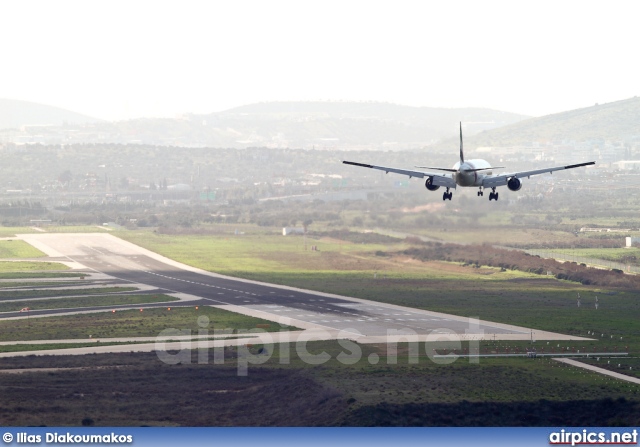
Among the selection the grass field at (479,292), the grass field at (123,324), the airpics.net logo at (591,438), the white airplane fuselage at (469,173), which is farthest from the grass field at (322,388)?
the white airplane fuselage at (469,173)

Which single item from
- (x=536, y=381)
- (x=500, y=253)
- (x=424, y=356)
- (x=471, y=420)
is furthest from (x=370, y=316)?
(x=500, y=253)

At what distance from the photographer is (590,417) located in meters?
84.1

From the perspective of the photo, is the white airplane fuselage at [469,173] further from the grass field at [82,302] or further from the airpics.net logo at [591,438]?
the grass field at [82,302]

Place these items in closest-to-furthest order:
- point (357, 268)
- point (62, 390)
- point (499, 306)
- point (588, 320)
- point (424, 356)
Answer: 1. point (62, 390)
2. point (424, 356)
3. point (588, 320)
4. point (499, 306)
5. point (357, 268)

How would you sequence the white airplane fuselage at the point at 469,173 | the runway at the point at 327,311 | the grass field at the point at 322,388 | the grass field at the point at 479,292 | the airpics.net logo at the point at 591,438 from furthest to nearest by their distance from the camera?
the grass field at the point at 479,292 < the runway at the point at 327,311 < the white airplane fuselage at the point at 469,173 < the grass field at the point at 322,388 < the airpics.net logo at the point at 591,438

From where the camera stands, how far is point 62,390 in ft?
292

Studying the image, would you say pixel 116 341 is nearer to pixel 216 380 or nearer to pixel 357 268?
pixel 216 380

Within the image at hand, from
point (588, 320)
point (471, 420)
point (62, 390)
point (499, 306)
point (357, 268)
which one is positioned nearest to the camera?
point (471, 420)

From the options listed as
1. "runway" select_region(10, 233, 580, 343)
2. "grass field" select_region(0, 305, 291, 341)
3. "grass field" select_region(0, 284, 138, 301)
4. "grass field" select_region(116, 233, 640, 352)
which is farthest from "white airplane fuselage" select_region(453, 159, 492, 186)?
"grass field" select_region(0, 284, 138, 301)

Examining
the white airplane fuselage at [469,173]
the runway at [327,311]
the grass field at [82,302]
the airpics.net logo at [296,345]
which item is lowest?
the grass field at [82,302]

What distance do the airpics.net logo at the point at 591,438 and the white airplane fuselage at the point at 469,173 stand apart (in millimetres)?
38617

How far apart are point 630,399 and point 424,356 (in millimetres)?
23666

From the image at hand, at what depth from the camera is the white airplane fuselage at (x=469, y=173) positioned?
110 meters

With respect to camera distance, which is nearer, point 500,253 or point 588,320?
point 588,320
